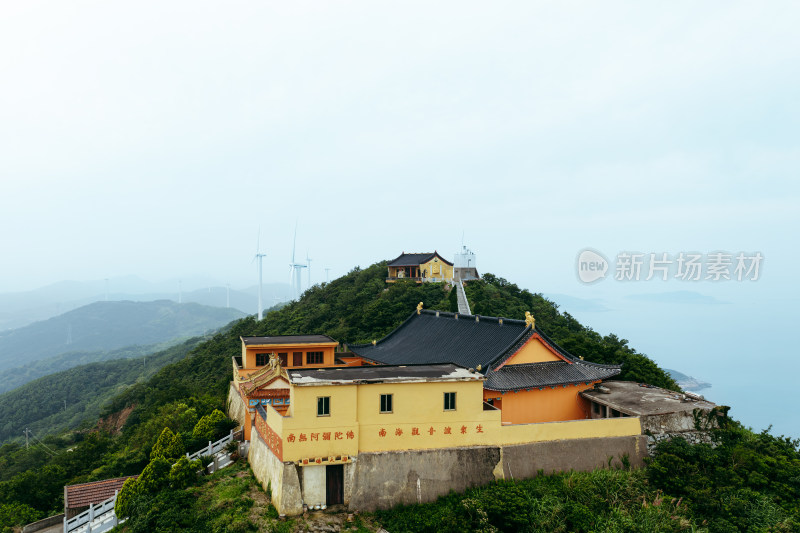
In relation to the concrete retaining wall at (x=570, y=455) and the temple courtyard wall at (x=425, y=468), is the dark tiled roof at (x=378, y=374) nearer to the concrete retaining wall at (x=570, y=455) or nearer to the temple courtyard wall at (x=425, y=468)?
the temple courtyard wall at (x=425, y=468)

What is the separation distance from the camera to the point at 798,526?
1639cm

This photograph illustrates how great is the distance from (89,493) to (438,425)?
687 inches

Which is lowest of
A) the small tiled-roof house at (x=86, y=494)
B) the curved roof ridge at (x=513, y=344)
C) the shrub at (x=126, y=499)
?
the small tiled-roof house at (x=86, y=494)

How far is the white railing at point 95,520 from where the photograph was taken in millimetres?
20703

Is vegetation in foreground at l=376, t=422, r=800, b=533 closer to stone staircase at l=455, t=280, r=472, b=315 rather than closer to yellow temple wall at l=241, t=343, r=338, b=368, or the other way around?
yellow temple wall at l=241, t=343, r=338, b=368

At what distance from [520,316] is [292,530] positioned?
35.4 meters

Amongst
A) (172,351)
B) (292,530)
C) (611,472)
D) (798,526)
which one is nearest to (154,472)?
(292,530)

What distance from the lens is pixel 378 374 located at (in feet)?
63.0

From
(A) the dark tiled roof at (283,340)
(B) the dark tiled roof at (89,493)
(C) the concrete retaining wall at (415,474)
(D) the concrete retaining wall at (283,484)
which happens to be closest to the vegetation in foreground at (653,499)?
(C) the concrete retaining wall at (415,474)

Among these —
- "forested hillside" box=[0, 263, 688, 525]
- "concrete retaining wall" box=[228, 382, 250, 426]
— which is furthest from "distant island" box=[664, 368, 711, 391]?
"concrete retaining wall" box=[228, 382, 250, 426]

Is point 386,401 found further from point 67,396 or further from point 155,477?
point 67,396

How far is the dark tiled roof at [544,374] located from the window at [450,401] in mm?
1943

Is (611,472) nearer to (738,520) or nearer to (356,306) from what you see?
(738,520)

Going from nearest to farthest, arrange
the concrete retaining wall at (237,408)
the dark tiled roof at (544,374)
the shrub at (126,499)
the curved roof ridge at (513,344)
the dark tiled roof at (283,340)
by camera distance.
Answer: the shrub at (126,499), the dark tiled roof at (544,374), the curved roof ridge at (513,344), the concrete retaining wall at (237,408), the dark tiled roof at (283,340)
